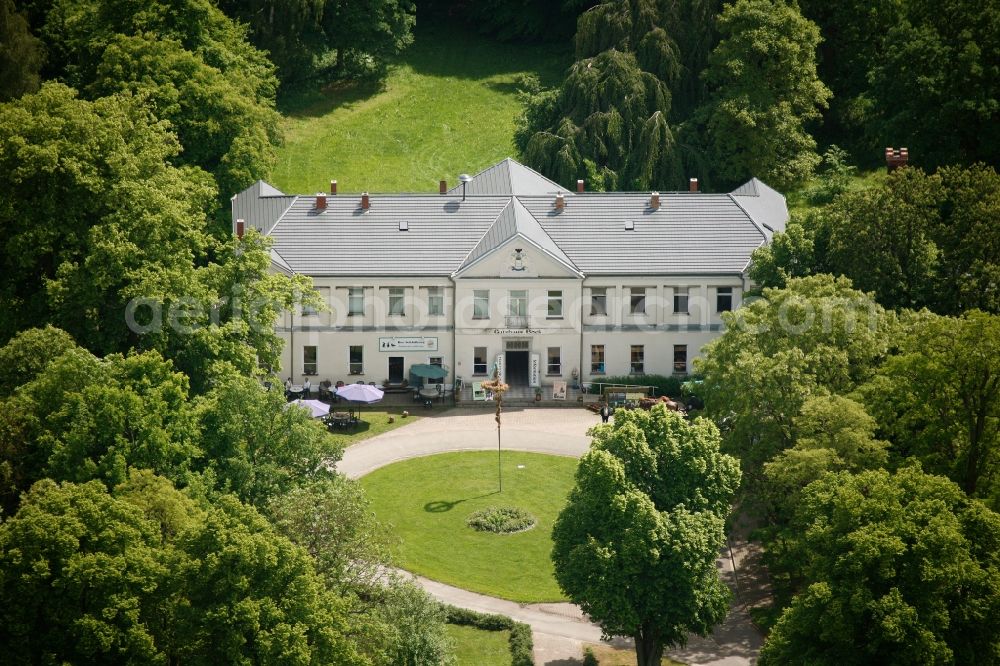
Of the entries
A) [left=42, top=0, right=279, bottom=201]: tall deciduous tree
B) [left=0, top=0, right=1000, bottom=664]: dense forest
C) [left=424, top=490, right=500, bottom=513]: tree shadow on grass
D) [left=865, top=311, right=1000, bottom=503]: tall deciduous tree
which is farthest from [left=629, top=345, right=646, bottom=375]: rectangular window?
[left=865, top=311, right=1000, bottom=503]: tall deciduous tree

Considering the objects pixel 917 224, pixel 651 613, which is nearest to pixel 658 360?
pixel 917 224

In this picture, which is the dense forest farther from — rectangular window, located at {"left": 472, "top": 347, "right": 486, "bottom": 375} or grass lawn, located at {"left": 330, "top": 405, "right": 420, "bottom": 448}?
rectangular window, located at {"left": 472, "top": 347, "right": 486, "bottom": 375}

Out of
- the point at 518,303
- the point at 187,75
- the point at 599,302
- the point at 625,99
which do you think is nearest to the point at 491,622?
the point at 518,303

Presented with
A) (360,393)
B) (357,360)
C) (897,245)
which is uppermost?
(897,245)

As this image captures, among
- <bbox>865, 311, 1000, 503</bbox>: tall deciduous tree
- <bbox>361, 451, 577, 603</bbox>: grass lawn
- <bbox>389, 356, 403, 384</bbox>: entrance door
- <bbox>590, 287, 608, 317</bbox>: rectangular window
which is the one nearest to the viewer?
<bbox>865, 311, 1000, 503</bbox>: tall deciduous tree

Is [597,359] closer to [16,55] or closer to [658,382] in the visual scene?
[658,382]

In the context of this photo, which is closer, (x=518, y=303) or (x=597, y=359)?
→ (x=518, y=303)

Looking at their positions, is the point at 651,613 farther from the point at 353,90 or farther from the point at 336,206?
the point at 353,90
